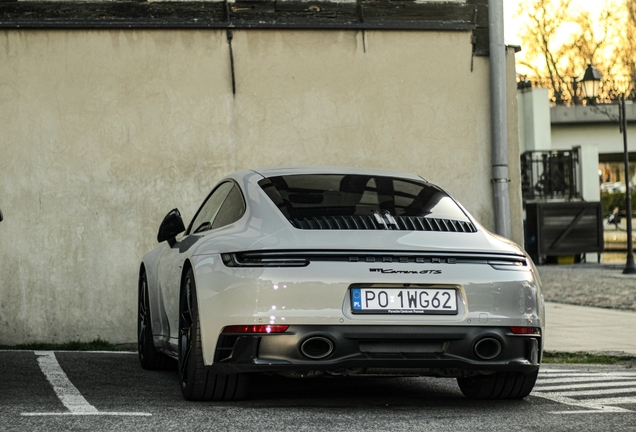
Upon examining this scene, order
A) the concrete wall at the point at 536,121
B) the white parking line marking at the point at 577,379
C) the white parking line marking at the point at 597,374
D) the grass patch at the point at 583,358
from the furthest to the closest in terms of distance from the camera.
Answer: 1. the concrete wall at the point at 536,121
2. the grass patch at the point at 583,358
3. the white parking line marking at the point at 597,374
4. the white parking line marking at the point at 577,379

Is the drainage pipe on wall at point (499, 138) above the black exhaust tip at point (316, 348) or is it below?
above

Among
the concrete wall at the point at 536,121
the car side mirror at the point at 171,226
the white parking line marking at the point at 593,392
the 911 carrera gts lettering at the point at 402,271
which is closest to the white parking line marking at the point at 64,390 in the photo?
the car side mirror at the point at 171,226

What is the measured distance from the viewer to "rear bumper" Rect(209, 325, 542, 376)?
17.7 ft

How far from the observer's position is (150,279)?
795cm

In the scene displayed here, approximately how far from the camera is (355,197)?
6.24 metres

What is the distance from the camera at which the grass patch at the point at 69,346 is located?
995 cm

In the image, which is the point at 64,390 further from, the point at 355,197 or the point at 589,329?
the point at 589,329

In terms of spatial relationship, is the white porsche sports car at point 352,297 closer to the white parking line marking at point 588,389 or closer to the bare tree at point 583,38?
the white parking line marking at point 588,389

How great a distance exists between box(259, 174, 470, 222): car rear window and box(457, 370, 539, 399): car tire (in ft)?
3.10

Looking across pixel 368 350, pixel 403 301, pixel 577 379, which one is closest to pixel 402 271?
pixel 403 301

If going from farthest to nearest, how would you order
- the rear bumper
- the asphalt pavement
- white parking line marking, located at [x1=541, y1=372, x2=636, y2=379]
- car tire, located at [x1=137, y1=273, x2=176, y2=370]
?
the asphalt pavement → white parking line marking, located at [x1=541, y1=372, x2=636, y2=379] → car tire, located at [x1=137, y1=273, x2=176, y2=370] → the rear bumper

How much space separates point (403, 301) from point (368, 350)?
30cm

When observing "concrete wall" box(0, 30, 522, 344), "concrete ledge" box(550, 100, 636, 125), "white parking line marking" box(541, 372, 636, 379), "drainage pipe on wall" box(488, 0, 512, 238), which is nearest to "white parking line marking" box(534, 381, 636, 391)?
"white parking line marking" box(541, 372, 636, 379)

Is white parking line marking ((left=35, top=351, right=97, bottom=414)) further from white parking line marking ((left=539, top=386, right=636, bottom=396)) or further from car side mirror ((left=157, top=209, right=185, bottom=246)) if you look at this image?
white parking line marking ((left=539, top=386, right=636, bottom=396))
